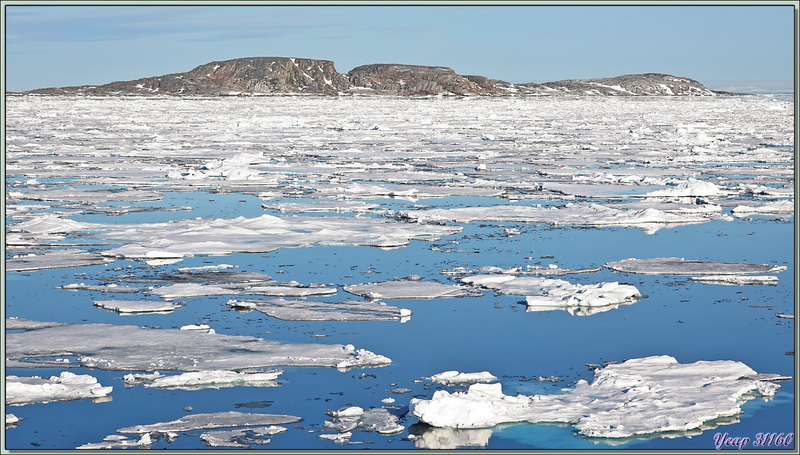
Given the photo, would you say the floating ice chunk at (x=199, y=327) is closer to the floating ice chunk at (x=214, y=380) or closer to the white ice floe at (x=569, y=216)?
the floating ice chunk at (x=214, y=380)

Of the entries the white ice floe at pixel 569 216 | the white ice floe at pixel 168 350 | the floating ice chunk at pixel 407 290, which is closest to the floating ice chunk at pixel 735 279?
the floating ice chunk at pixel 407 290

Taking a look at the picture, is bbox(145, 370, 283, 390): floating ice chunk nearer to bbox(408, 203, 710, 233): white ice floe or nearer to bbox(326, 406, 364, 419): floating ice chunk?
bbox(326, 406, 364, 419): floating ice chunk

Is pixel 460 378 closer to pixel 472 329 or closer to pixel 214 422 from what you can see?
pixel 472 329

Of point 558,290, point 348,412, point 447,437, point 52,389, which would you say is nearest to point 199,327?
point 52,389

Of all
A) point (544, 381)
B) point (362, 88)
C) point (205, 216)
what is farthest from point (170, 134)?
point (362, 88)

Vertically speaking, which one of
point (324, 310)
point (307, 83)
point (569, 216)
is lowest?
point (324, 310)

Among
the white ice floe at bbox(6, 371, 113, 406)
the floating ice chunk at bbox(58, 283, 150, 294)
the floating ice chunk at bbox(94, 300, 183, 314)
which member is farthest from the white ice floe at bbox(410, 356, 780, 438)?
the floating ice chunk at bbox(58, 283, 150, 294)

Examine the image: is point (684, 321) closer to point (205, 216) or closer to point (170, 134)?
point (205, 216)
